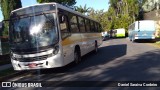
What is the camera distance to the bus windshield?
13438mm

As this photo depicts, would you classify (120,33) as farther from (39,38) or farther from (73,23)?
(39,38)

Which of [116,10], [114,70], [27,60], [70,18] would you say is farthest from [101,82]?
[116,10]

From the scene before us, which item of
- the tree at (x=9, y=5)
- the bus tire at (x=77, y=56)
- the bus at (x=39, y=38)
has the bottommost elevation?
the bus tire at (x=77, y=56)

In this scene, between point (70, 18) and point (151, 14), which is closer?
point (70, 18)

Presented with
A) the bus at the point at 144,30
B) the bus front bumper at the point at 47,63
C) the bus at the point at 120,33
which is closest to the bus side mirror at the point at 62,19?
the bus front bumper at the point at 47,63

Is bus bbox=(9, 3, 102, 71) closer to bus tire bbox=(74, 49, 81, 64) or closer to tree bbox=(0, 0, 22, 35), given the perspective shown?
bus tire bbox=(74, 49, 81, 64)

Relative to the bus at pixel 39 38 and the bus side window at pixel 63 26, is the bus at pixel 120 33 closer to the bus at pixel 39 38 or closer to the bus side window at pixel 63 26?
the bus side window at pixel 63 26

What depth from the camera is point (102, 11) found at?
122000 mm

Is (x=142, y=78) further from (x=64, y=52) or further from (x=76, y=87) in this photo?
(x=64, y=52)

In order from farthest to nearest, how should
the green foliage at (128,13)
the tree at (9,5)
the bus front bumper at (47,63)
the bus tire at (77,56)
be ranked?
the green foliage at (128,13)
the tree at (9,5)
the bus tire at (77,56)
the bus front bumper at (47,63)

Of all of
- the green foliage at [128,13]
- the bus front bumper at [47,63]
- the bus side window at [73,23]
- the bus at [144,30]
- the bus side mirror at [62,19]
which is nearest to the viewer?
the bus front bumper at [47,63]

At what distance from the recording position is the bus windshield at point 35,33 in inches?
529

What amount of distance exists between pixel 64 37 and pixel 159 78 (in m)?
4.87

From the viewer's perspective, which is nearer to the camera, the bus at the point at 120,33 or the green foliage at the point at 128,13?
the bus at the point at 120,33
